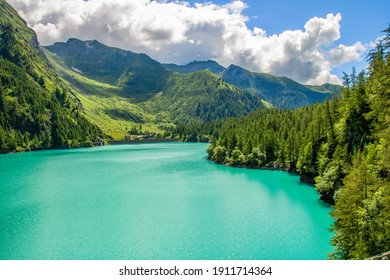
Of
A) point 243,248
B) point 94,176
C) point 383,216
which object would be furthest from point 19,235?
point 94,176

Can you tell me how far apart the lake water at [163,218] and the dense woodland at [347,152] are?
6.54 m

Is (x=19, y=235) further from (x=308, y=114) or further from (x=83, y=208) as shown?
(x=308, y=114)

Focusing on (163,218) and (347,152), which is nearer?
(163,218)

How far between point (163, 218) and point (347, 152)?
41161 millimetres

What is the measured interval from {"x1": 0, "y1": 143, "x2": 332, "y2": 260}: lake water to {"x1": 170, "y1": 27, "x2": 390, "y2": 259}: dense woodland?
6544 mm

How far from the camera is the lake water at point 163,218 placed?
1951 inches

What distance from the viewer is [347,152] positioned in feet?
247

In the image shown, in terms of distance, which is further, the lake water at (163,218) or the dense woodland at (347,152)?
the lake water at (163,218)

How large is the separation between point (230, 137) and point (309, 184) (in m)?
60.9

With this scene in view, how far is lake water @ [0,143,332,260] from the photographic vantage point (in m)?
49.6

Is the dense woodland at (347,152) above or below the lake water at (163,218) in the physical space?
above

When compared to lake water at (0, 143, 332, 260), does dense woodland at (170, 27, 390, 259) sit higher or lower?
higher

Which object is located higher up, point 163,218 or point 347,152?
point 347,152

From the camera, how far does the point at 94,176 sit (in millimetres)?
121312
